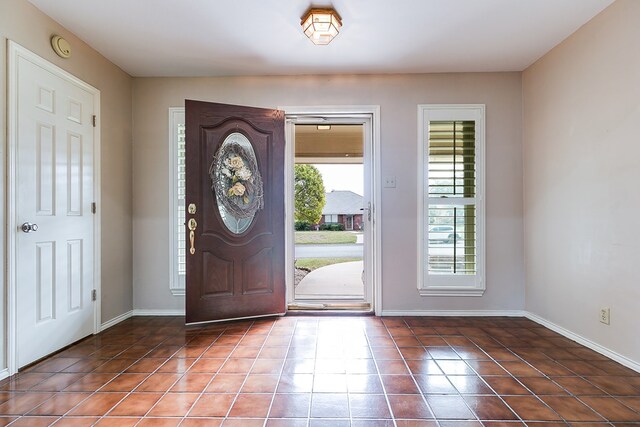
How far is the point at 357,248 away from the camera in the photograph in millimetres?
8336

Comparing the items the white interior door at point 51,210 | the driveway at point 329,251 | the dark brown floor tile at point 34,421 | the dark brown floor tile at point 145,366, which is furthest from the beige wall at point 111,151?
the driveway at point 329,251

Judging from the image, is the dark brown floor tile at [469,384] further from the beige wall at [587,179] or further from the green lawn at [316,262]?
the green lawn at [316,262]

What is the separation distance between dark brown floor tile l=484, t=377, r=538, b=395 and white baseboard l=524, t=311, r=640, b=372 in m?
0.91

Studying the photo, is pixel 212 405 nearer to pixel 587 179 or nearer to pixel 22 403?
pixel 22 403

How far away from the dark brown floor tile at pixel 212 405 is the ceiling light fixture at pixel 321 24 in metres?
2.56

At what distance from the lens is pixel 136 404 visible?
1873 millimetres

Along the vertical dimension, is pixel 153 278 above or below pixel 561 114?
below

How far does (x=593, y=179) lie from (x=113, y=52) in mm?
4239

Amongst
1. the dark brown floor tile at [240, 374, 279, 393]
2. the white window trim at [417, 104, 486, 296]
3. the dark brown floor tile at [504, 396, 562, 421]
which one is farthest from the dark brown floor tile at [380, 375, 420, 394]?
the white window trim at [417, 104, 486, 296]

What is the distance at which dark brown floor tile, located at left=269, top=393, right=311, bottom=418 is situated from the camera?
1.77 metres

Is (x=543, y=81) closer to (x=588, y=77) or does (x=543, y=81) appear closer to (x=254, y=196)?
(x=588, y=77)

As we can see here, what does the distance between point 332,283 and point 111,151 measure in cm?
335

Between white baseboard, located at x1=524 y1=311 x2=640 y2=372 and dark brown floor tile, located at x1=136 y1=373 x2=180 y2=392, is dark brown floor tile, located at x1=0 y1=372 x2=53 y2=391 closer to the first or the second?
dark brown floor tile, located at x1=136 y1=373 x2=180 y2=392

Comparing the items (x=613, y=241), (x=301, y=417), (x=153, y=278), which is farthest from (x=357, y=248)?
(x=301, y=417)
